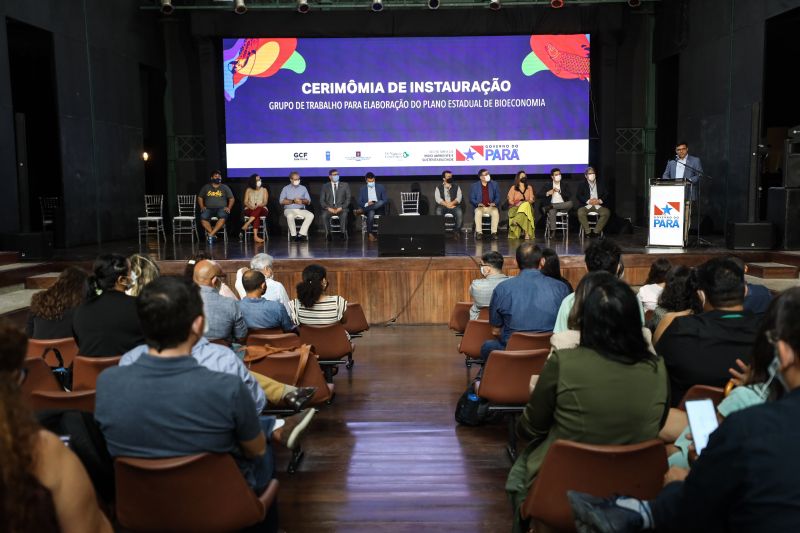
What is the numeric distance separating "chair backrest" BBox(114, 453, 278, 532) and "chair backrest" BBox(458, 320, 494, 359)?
8.33 ft

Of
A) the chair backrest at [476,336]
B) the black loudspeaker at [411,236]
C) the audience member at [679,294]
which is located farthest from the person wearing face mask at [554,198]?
the audience member at [679,294]

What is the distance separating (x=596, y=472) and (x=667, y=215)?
7.05 meters

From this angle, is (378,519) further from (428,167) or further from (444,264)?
(428,167)

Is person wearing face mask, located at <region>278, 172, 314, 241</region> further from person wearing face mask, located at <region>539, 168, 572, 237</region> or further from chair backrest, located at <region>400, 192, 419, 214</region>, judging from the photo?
person wearing face mask, located at <region>539, 168, 572, 237</region>

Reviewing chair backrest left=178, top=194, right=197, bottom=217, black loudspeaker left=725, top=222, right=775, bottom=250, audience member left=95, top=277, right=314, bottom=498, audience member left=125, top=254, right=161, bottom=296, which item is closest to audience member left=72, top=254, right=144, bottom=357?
audience member left=125, top=254, right=161, bottom=296

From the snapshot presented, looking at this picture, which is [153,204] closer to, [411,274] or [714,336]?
[411,274]

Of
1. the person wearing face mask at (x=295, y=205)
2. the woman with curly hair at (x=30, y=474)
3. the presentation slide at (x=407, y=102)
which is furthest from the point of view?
the presentation slide at (x=407, y=102)

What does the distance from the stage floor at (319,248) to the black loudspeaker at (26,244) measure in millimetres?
195

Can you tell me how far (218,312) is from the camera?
3646 mm

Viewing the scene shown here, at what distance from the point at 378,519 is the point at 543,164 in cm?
946

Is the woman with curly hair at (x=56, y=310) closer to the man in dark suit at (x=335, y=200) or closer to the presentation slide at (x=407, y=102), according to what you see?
the man in dark suit at (x=335, y=200)

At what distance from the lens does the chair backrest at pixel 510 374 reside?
3.35 m

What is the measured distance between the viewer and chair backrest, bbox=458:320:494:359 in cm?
439

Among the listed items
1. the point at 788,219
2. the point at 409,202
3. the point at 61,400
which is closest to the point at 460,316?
the point at 61,400
